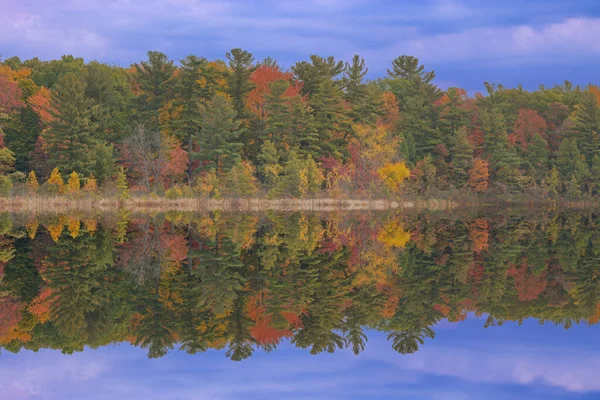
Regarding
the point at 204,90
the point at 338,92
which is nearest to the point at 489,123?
the point at 338,92

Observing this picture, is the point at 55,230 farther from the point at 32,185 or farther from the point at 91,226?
the point at 32,185

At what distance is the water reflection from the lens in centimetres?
1062

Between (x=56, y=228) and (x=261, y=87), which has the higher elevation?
(x=261, y=87)

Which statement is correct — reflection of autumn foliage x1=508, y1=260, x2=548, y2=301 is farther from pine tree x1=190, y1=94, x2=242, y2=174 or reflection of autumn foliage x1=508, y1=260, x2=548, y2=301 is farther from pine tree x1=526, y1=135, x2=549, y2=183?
pine tree x1=526, y1=135, x2=549, y2=183

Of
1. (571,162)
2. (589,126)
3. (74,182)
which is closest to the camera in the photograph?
(74,182)

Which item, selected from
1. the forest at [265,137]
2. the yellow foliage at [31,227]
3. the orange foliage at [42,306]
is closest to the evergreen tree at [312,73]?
the forest at [265,137]

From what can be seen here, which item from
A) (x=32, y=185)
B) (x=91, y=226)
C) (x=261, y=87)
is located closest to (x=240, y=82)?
(x=261, y=87)

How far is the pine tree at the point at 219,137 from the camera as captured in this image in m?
50.8

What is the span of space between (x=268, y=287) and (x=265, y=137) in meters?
41.4

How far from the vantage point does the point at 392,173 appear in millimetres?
54500

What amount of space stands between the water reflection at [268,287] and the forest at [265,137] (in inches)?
953

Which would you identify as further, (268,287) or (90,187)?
(90,187)

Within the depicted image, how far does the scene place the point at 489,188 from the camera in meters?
67.7

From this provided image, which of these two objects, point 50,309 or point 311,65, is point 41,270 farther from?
point 311,65
